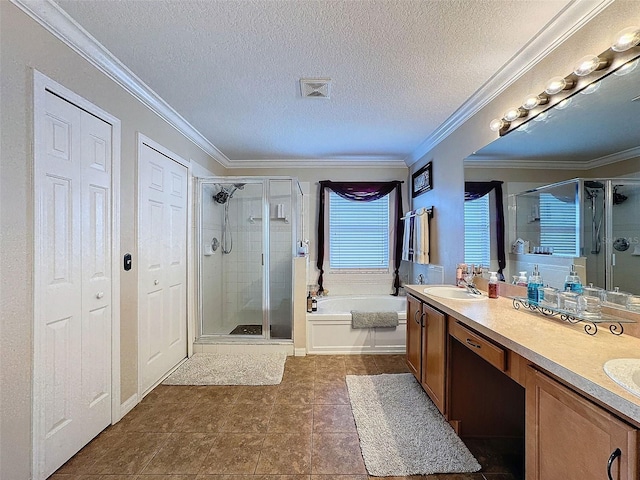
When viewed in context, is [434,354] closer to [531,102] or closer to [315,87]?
[531,102]

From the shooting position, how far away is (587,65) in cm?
139

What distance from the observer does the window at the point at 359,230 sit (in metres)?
4.30

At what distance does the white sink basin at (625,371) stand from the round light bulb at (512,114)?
1.53 metres

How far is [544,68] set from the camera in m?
1.75

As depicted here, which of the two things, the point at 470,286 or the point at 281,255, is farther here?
the point at 281,255

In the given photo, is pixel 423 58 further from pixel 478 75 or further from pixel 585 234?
pixel 585 234

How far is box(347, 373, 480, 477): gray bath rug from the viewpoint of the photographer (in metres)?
1.65

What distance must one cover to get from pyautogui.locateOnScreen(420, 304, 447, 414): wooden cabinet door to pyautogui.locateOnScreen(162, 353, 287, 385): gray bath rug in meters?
1.30

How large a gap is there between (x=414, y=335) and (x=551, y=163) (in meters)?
1.57

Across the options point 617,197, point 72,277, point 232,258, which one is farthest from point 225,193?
point 617,197

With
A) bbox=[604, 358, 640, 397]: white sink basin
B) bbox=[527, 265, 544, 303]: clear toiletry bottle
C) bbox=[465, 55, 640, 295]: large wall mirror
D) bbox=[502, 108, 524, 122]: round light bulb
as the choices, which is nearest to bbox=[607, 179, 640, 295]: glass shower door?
bbox=[465, 55, 640, 295]: large wall mirror

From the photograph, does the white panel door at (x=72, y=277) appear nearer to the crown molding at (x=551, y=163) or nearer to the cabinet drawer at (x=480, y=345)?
the cabinet drawer at (x=480, y=345)

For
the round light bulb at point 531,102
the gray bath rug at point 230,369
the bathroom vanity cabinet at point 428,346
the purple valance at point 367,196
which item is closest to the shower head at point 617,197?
the round light bulb at point 531,102

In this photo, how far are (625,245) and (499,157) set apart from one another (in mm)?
1049
